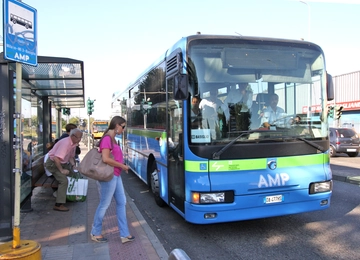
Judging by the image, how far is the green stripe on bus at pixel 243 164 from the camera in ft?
15.2

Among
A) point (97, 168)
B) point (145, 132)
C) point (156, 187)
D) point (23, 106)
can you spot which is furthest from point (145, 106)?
point (97, 168)

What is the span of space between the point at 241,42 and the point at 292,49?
2.86 feet

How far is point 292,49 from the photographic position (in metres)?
5.24

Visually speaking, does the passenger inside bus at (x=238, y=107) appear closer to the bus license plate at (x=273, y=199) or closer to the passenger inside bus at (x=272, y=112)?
the passenger inside bus at (x=272, y=112)

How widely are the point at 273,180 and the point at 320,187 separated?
0.90 metres

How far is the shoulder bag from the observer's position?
176 inches

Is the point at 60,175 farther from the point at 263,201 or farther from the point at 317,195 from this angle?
the point at 317,195

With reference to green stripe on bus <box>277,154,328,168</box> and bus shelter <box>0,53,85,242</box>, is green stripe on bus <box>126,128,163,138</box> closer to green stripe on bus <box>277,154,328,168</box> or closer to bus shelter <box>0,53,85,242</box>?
bus shelter <box>0,53,85,242</box>

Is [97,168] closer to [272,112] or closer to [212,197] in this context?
[212,197]

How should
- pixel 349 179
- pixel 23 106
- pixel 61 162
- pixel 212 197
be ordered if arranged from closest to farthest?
1. pixel 212 197
2. pixel 23 106
3. pixel 61 162
4. pixel 349 179

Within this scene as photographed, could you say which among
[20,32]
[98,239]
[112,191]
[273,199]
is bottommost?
[98,239]

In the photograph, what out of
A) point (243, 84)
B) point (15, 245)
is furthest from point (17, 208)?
point (243, 84)

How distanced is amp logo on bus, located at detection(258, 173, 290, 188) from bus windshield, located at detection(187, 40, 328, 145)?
0.56 meters

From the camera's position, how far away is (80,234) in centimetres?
502
